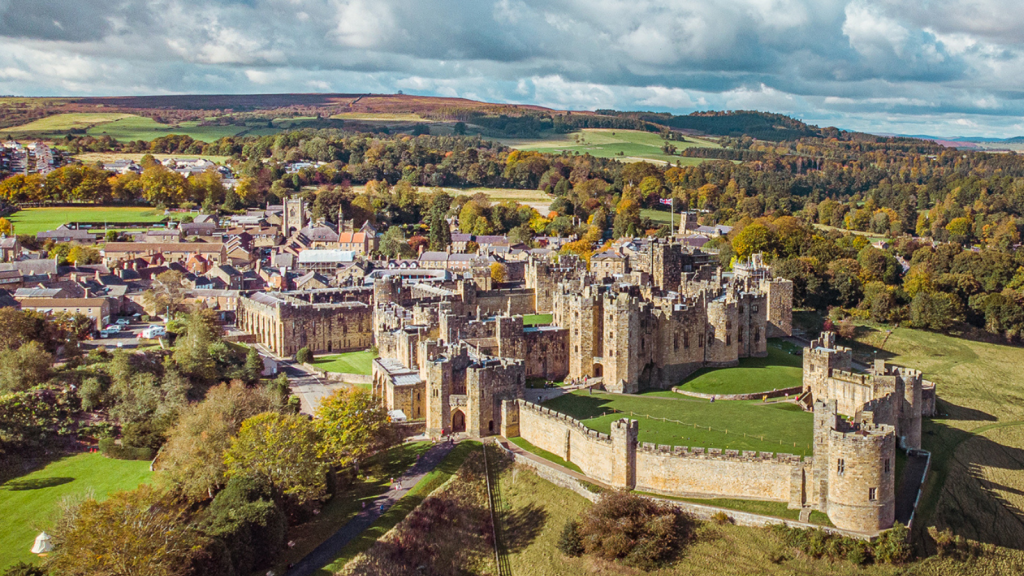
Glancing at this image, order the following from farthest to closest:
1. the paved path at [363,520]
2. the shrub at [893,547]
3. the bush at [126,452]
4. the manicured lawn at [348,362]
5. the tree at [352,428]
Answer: the manicured lawn at [348,362]
the bush at [126,452]
the tree at [352,428]
the paved path at [363,520]
the shrub at [893,547]

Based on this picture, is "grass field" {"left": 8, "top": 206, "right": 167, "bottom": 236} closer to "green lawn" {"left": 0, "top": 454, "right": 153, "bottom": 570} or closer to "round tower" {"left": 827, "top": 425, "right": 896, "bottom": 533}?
"green lawn" {"left": 0, "top": 454, "right": 153, "bottom": 570}

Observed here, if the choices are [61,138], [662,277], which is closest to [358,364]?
[662,277]

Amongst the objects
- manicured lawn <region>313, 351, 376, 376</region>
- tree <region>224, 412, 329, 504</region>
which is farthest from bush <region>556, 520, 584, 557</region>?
manicured lawn <region>313, 351, 376, 376</region>

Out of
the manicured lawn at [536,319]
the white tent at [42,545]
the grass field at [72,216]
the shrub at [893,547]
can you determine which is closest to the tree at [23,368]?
the white tent at [42,545]

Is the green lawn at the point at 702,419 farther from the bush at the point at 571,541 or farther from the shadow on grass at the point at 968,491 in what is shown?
the shadow on grass at the point at 968,491

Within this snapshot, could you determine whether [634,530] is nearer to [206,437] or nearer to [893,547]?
[893,547]

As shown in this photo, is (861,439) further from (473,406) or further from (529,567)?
(473,406)
